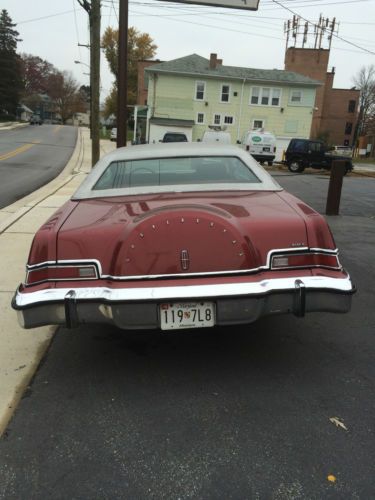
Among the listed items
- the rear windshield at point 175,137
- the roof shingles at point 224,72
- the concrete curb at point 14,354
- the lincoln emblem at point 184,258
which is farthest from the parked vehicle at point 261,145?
the lincoln emblem at point 184,258

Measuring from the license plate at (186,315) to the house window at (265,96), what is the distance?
40.3 metres

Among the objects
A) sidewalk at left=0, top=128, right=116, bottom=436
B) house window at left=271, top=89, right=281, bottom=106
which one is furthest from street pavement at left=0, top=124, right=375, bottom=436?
house window at left=271, top=89, right=281, bottom=106

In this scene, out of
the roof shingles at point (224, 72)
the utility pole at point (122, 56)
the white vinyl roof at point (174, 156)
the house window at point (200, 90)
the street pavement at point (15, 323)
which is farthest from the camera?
the house window at point (200, 90)

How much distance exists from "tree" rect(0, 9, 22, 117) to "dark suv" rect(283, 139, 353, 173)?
67155 mm

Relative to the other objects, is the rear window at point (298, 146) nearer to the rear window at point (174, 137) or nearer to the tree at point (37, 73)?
the rear window at point (174, 137)

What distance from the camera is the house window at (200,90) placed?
40.3 meters

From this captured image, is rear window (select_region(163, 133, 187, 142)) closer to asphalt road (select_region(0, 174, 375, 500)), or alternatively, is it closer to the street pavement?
the street pavement

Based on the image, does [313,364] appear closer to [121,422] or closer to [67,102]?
[121,422]

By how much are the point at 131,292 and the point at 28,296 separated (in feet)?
2.22

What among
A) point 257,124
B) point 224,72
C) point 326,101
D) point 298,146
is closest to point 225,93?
point 224,72

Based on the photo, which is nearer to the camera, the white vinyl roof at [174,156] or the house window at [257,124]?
the white vinyl roof at [174,156]

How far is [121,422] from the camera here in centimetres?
275

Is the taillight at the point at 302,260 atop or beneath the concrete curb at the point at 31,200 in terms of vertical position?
atop

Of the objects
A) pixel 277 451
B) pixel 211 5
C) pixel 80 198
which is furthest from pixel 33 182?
pixel 277 451
